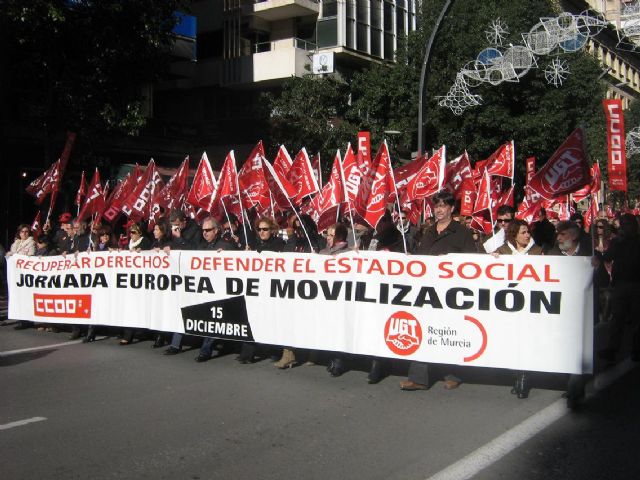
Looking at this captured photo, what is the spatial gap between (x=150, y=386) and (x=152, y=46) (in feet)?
38.8

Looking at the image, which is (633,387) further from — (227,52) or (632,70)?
(632,70)

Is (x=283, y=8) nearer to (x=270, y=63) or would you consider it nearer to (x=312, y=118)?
(x=270, y=63)

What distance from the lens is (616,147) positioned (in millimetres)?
12578

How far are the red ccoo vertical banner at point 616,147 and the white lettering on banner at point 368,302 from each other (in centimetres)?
655

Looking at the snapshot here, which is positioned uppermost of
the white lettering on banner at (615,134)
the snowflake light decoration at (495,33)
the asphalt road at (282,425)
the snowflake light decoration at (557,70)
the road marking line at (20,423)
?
the snowflake light decoration at (495,33)

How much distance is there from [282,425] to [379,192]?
346 centimetres

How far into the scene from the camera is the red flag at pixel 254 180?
1008 centimetres

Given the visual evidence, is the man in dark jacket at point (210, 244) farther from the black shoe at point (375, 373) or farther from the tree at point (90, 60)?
the tree at point (90, 60)

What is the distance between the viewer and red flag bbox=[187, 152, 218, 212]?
10.6 metres

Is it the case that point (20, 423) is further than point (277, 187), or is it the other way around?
point (277, 187)

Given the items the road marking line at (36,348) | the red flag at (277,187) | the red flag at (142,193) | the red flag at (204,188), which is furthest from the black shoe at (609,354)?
the red flag at (142,193)

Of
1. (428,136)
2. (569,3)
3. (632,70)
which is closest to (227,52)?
(428,136)

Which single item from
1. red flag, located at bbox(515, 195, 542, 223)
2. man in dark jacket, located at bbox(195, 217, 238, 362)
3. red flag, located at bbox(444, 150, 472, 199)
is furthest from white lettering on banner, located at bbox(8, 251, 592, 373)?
red flag, located at bbox(515, 195, 542, 223)

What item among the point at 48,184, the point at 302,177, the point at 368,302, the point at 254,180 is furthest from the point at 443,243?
the point at 48,184
